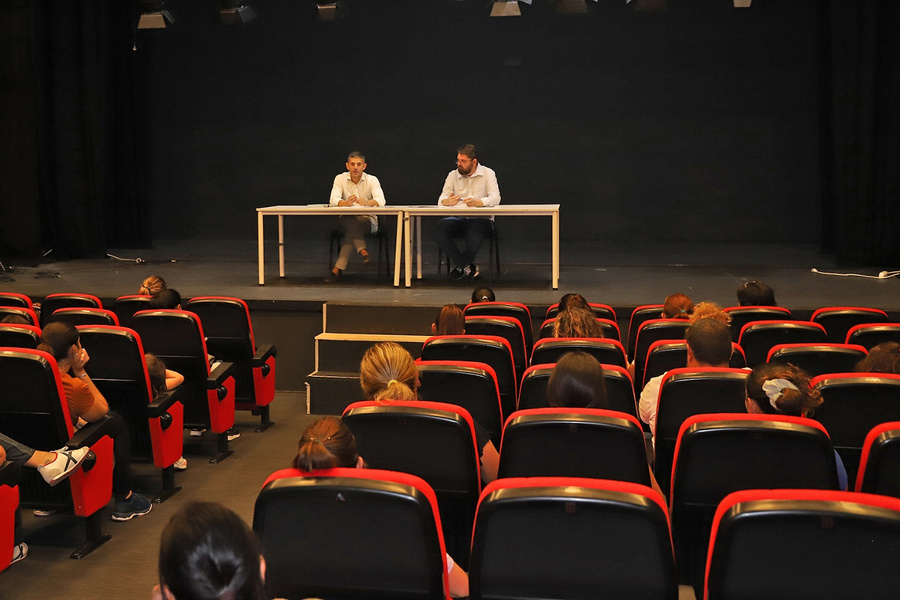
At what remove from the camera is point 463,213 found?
6422mm

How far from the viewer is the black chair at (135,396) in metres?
3.40

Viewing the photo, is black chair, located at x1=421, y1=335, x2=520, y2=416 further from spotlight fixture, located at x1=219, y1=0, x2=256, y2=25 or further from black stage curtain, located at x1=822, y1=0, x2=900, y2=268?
spotlight fixture, located at x1=219, y1=0, x2=256, y2=25

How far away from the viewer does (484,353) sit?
11.1 ft

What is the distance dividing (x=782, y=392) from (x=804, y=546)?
101 cm

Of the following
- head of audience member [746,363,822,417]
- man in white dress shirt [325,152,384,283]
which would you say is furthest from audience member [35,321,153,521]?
man in white dress shirt [325,152,384,283]

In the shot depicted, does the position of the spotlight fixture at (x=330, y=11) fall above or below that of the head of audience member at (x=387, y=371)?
above

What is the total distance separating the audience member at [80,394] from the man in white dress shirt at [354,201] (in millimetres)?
3755

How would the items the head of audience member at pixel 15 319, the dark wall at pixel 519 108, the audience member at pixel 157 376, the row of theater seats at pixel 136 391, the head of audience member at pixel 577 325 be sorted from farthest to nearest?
the dark wall at pixel 519 108 → the head of audience member at pixel 15 319 → the head of audience member at pixel 577 325 → the audience member at pixel 157 376 → the row of theater seats at pixel 136 391

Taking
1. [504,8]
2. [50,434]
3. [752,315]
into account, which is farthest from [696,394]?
[504,8]

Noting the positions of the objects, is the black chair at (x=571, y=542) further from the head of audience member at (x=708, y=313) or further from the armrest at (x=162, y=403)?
the head of audience member at (x=708, y=313)

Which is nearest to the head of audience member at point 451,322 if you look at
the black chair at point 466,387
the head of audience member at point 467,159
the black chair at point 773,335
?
the black chair at point 466,387

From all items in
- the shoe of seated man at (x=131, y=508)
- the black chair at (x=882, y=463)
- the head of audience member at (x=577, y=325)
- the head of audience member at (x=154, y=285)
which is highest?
the head of audience member at (x=154, y=285)

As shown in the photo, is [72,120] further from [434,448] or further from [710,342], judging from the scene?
[434,448]

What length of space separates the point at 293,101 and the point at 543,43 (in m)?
2.98
